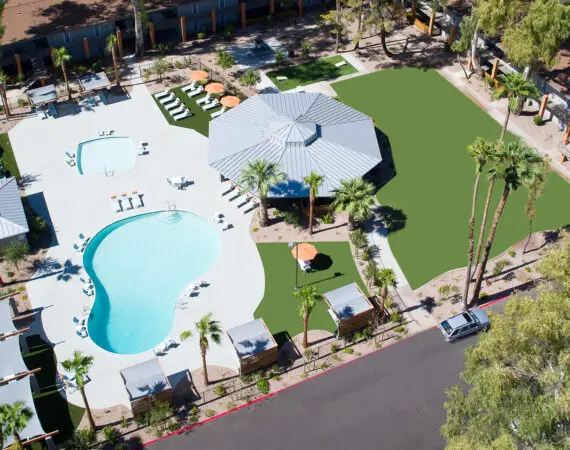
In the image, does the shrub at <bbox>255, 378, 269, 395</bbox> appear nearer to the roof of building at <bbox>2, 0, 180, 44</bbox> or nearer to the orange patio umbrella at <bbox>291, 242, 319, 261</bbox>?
the orange patio umbrella at <bbox>291, 242, 319, 261</bbox>

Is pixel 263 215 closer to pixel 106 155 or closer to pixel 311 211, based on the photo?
pixel 311 211

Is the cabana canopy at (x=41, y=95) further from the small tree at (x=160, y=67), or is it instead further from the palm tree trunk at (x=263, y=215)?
the palm tree trunk at (x=263, y=215)

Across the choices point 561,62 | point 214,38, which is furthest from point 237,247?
point 561,62

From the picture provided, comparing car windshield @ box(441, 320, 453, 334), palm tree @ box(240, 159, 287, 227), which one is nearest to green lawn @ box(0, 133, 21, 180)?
palm tree @ box(240, 159, 287, 227)

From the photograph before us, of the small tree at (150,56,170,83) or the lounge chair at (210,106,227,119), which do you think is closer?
the lounge chair at (210,106,227,119)

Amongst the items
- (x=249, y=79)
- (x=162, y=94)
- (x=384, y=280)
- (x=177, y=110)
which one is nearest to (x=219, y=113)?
(x=177, y=110)

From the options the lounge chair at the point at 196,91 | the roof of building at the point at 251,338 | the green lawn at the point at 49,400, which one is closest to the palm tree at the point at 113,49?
the lounge chair at the point at 196,91
